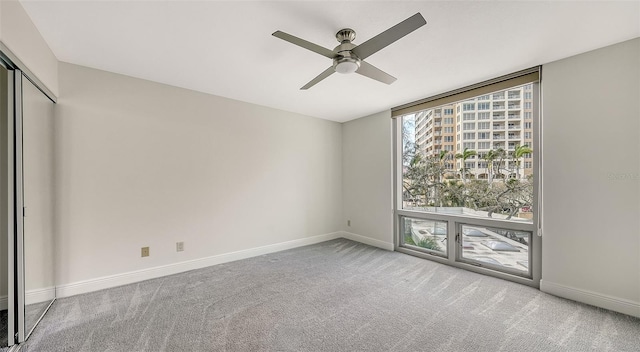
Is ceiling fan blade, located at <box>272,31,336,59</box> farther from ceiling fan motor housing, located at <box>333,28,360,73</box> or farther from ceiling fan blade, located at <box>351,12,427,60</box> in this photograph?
ceiling fan blade, located at <box>351,12,427,60</box>

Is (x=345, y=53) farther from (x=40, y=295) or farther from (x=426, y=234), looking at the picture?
(x=40, y=295)

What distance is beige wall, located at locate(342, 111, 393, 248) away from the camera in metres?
4.10

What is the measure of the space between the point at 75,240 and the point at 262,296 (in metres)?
1.99

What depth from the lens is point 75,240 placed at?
2494 millimetres

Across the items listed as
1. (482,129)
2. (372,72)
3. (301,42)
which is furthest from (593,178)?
(301,42)

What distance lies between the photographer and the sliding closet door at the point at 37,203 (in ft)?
6.31

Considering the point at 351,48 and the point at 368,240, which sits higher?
the point at 351,48

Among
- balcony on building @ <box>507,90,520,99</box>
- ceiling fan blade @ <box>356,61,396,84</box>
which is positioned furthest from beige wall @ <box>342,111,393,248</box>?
ceiling fan blade @ <box>356,61,396,84</box>

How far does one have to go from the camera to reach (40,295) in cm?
216

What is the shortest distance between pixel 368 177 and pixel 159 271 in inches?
132

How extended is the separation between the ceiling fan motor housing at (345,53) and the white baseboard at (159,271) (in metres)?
2.90

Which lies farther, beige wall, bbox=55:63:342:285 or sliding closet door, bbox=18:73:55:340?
beige wall, bbox=55:63:342:285

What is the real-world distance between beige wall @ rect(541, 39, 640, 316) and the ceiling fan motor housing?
7.15 feet

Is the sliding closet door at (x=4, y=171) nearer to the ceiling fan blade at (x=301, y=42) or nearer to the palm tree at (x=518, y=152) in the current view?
the ceiling fan blade at (x=301, y=42)
